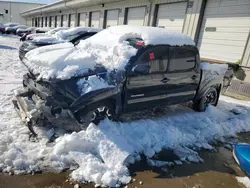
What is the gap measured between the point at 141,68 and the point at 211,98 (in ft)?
10.6

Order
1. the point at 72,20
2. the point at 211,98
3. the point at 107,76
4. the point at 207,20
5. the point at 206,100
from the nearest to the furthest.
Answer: the point at 107,76 < the point at 206,100 < the point at 211,98 < the point at 207,20 < the point at 72,20

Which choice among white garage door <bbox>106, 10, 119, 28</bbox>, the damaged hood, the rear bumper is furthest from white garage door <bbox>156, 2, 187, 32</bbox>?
the rear bumper

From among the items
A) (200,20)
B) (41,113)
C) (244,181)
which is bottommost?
(244,181)

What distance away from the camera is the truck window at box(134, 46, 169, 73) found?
15.3ft

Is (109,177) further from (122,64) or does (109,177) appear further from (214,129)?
(214,129)

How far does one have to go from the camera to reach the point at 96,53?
4781 mm

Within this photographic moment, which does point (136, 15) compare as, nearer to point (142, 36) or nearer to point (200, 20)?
point (200, 20)

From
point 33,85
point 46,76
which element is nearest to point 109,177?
point 46,76

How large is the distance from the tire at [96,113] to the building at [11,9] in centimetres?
7169

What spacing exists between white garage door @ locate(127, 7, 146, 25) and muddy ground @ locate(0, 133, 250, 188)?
14017 mm

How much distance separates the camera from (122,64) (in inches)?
172

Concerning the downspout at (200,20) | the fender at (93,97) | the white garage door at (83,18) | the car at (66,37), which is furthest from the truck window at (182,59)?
the white garage door at (83,18)

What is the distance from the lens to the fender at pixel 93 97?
12.7 feet

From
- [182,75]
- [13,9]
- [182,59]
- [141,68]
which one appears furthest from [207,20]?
[13,9]
